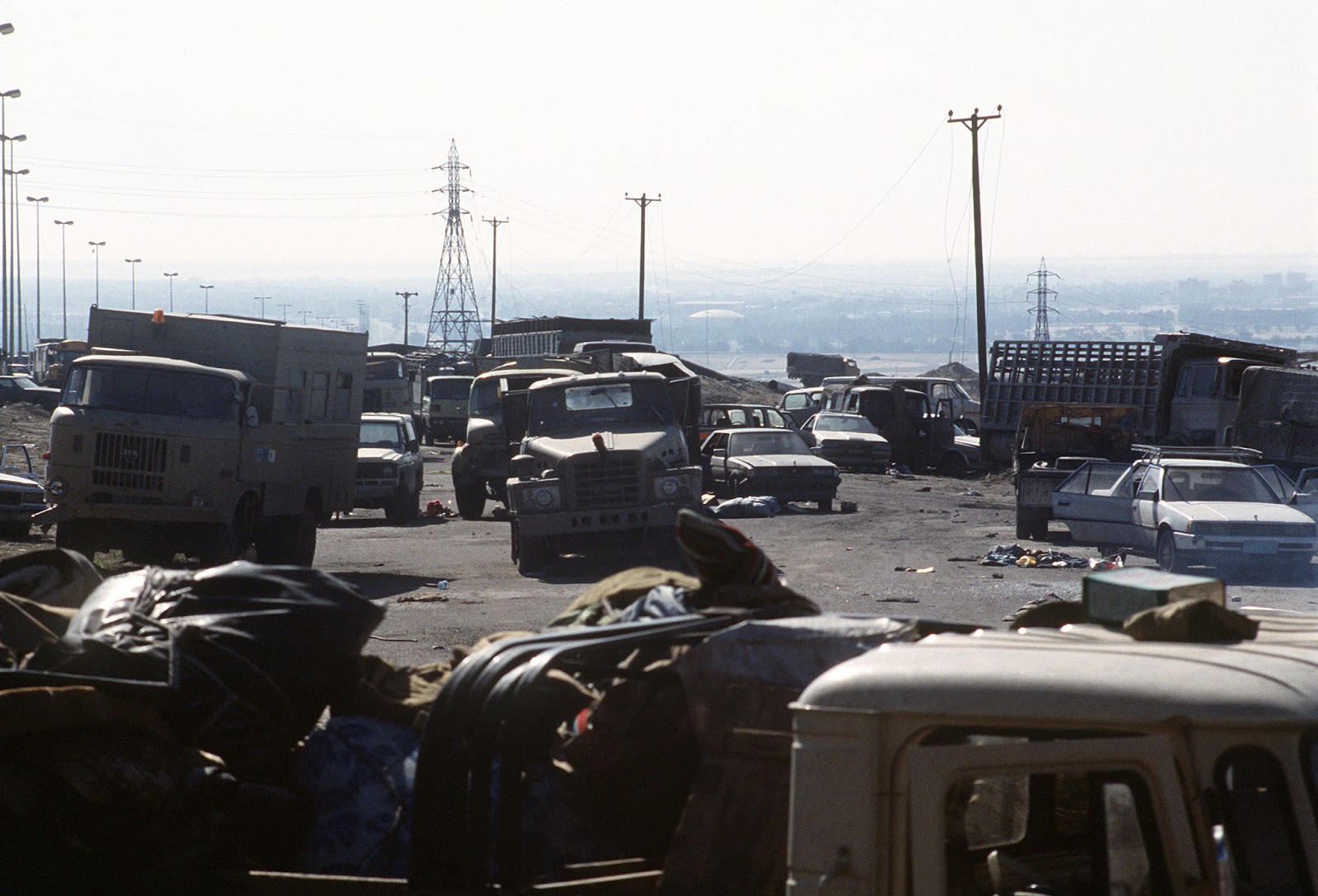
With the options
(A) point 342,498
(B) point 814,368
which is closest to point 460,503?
(A) point 342,498

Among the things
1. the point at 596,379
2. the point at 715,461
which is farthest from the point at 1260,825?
the point at 715,461

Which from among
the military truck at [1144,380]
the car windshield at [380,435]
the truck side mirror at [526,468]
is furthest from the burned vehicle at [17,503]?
the military truck at [1144,380]

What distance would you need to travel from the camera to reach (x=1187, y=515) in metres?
15.8

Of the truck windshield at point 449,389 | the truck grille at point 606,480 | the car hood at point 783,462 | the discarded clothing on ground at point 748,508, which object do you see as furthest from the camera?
the truck windshield at point 449,389

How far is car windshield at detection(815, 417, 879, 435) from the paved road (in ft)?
27.8

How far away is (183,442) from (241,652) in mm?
11766

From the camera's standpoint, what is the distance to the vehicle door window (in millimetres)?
2438

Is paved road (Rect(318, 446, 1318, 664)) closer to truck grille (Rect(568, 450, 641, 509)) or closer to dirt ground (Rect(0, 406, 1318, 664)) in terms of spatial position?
dirt ground (Rect(0, 406, 1318, 664))

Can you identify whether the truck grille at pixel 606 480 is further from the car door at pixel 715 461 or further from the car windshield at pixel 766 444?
the car windshield at pixel 766 444

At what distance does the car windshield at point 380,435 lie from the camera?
24500 mm

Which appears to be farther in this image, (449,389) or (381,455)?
(449,389)

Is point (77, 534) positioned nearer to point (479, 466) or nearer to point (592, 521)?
point (592, 521)

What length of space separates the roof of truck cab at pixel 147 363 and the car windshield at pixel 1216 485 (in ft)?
36.5

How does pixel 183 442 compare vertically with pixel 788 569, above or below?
above
